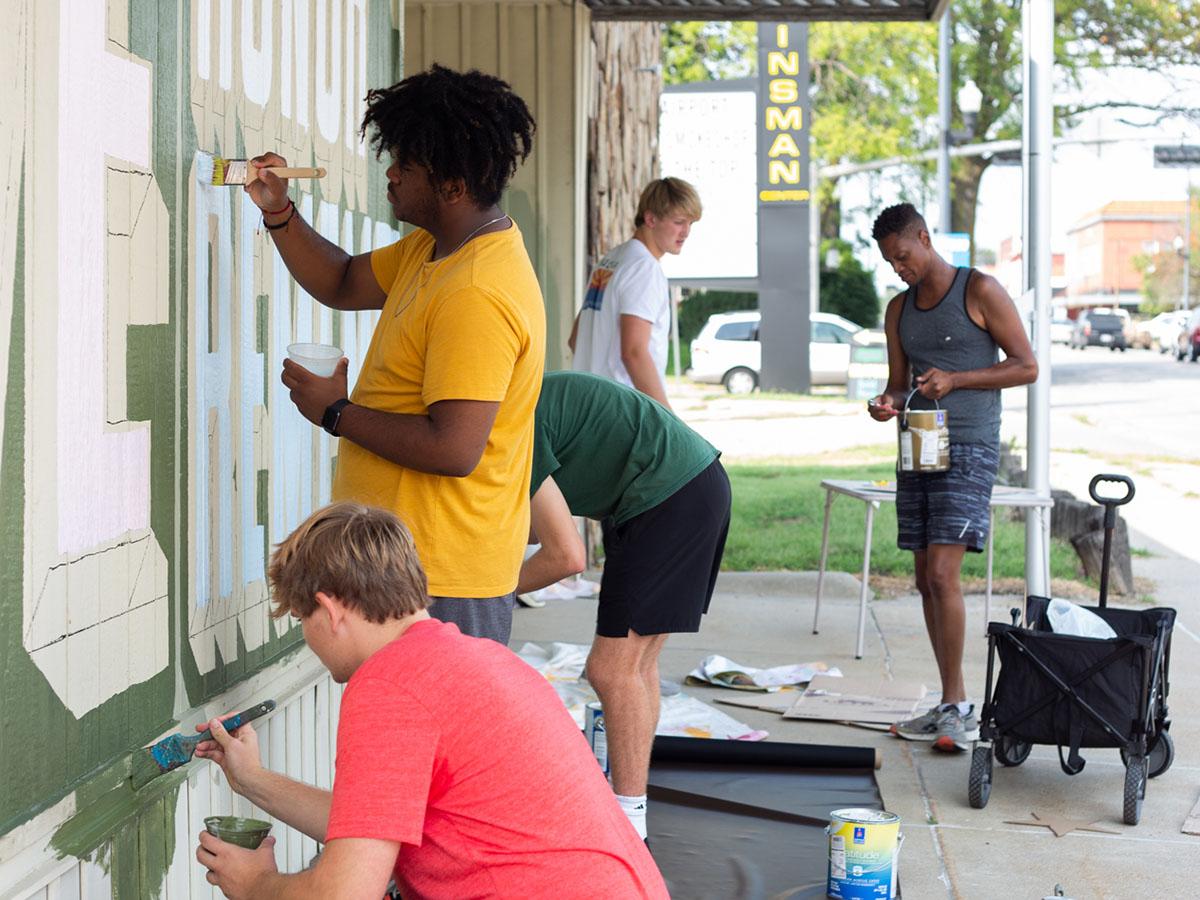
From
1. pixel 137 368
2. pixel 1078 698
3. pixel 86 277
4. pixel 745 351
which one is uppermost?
pixel 745 351

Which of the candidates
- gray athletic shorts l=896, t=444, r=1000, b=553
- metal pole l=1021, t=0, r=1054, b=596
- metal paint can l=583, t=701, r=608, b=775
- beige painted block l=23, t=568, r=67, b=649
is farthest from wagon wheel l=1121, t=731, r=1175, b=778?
beige painted block l=23, t=568, r=67, b=649

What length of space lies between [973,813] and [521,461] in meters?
2.29

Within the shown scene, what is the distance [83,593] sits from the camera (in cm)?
234

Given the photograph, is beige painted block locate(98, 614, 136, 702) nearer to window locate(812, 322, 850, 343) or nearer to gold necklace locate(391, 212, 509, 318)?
gold necklace locate(391, 212, 509, 318)

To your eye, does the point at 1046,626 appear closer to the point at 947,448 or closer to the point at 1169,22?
the point at 947,448

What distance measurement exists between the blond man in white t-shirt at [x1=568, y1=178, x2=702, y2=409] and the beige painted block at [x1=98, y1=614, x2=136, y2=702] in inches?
129

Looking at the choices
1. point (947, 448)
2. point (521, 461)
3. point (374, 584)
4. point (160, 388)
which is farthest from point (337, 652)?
point (947, 448)

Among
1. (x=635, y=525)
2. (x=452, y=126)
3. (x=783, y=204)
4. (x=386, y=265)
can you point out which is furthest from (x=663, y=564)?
(x=783, y=204)

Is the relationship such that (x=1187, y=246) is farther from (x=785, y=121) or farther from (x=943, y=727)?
(x=943, y=727)

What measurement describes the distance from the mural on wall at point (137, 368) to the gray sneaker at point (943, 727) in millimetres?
2585

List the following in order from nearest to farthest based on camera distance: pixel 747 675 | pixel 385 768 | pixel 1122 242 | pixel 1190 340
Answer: pixel 385 768 → pixel 747 675 → pixel 1190 340 → pixel 1122 242

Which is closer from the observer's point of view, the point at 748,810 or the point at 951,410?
the point at 748,810

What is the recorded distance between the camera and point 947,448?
528 centimetres

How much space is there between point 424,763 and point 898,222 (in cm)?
381
